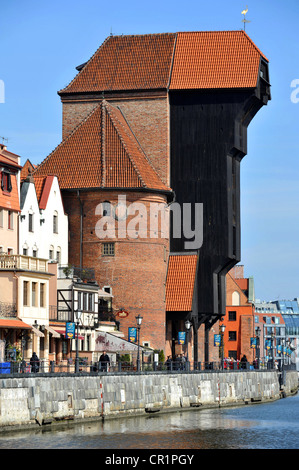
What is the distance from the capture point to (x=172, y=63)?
333 ft

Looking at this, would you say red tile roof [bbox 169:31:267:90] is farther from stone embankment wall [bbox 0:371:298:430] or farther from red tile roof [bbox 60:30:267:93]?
stone embankment wall [bbox 0:371:298:430]

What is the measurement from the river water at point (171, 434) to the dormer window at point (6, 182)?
19.3 m

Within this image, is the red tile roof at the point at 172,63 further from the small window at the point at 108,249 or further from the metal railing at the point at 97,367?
the metal railing at the point at 97,367

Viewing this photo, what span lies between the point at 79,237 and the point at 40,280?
20.0m

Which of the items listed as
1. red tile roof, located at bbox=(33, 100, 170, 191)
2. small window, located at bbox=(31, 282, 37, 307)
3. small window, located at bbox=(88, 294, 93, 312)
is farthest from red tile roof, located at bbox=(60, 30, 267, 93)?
small window, located at bbox=(31, 282, 37, 307)

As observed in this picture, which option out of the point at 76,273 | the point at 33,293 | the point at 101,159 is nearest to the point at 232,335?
the point at 101,159

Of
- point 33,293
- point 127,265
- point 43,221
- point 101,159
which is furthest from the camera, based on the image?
point 101,159

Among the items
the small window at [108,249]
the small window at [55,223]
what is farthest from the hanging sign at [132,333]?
the small window at [55,223]

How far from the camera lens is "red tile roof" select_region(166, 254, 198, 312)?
312ft

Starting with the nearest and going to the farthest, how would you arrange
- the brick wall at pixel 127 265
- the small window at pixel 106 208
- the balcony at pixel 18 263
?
1. the balcony at pixel 18 263
2. the brick wall at pixel 127 265
3. the small window at pixel 106 208

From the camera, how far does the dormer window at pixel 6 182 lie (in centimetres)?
7650

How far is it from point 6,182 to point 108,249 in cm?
1724

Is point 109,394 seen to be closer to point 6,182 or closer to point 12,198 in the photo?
point 6,182
